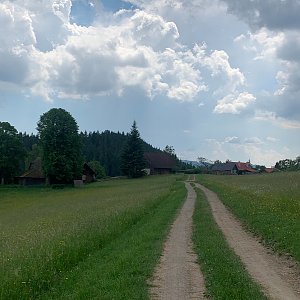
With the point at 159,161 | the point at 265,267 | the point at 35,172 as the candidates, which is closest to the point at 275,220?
the point at 265,267

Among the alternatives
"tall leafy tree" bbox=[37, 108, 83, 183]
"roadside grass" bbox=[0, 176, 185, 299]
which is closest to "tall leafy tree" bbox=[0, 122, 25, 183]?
"tall leafy tree" bbox=[37, 108, 83, 183]

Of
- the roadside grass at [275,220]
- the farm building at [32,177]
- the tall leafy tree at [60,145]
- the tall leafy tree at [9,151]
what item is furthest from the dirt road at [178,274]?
the farm building at [32,177]

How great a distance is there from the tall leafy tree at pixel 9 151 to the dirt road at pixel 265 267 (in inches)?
2928

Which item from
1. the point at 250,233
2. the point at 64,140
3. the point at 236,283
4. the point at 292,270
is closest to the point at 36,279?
the point at 236,283

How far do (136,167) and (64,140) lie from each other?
2370 centimetres

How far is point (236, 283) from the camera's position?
10312 mm

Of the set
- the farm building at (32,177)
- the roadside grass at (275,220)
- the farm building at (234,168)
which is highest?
the farm building at (234,168)

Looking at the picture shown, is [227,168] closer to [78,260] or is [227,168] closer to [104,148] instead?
[104,148]

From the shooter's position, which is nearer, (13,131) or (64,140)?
(64,140)

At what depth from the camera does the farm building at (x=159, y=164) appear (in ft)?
427

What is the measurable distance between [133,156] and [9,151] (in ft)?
86.1

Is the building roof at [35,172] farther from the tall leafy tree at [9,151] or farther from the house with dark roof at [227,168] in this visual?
the house with dark roof at [227,168]

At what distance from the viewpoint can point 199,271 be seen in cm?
1188

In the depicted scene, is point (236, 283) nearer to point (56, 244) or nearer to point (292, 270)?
point (292, 270)
